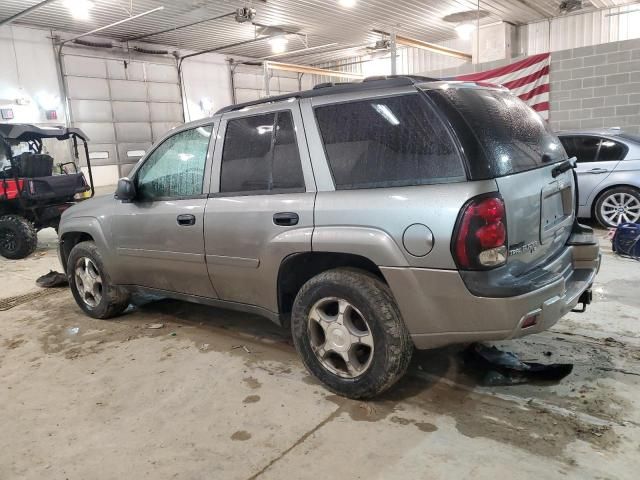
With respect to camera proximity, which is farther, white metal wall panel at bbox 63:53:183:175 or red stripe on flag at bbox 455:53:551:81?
white metal wall panel at bbox 63:53:183:175

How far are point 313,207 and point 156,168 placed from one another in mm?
1703

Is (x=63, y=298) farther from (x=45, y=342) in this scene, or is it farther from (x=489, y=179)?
(x=489, y=179)

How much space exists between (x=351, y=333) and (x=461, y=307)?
67cm

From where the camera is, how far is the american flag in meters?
10.2

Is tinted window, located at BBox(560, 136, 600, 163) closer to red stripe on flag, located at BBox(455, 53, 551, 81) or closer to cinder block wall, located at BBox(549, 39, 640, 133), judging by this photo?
cinder block wall, located at BBox(549, 39, 640, 133)

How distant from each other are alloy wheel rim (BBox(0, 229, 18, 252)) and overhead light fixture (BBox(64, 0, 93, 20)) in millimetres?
6158

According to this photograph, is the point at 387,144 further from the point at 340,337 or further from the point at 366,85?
the point at 340,337

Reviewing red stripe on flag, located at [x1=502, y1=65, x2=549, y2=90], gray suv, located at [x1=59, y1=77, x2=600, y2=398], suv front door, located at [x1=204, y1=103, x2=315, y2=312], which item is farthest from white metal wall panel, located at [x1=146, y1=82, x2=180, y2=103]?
suv front door, located at [x1=204, y1=103, x2=315, y2=312]

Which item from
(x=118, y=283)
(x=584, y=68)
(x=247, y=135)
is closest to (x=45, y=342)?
(x=118, y=283)

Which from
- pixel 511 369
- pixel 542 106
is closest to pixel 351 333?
pixel 511 369

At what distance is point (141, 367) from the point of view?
12.0 ft

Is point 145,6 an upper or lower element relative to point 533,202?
upper

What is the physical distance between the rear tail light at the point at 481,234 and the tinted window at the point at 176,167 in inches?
78.3

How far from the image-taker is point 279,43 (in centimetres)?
1775
